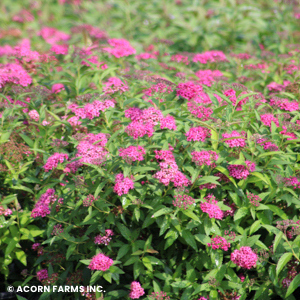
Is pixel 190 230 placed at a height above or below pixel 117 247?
above

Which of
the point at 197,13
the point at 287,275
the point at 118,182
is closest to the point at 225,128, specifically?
the point at 118,182

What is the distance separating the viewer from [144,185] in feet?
9.73

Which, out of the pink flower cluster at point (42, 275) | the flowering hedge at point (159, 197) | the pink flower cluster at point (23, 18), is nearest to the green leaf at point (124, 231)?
the flowering hedge at point (159, 197)

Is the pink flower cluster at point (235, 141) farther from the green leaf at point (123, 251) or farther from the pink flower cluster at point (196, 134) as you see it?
the green leaf at point (123, 251)

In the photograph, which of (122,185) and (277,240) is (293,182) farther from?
(122,185)

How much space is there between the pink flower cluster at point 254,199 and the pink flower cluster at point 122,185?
92cm

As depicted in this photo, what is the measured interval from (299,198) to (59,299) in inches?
84.0

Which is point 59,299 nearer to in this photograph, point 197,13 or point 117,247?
point 117,247

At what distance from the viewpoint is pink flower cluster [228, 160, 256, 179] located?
2.77m

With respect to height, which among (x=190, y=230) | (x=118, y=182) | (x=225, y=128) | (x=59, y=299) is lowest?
(x=59, y=299)

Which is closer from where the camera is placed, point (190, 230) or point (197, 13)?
point (190, 230)

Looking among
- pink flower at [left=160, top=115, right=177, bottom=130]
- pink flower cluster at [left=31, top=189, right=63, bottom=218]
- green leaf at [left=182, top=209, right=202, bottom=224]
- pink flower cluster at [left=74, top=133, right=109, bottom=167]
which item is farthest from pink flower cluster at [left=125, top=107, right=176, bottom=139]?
pink flower cluster at [left=31, top=189, right=63, bottom=218]

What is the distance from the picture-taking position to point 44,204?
2.95 meters

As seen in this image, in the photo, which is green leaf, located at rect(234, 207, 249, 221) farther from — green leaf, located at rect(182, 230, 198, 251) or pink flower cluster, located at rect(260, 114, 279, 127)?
pink flower cluster, located at rect(260, 114, 279, 127)
